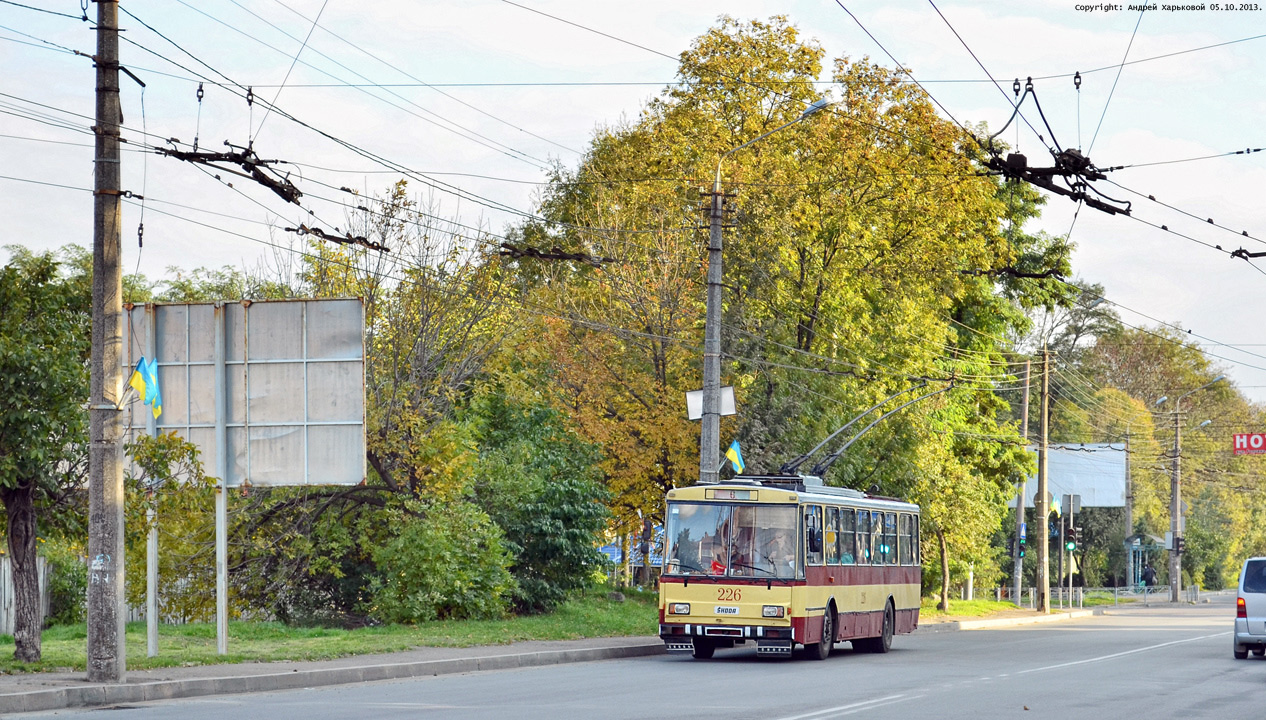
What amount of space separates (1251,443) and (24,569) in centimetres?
6780

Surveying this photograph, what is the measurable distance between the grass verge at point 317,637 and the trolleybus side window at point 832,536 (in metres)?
5.03

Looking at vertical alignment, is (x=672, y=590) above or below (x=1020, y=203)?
below

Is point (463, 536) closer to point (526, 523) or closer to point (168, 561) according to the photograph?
point (526, 523)

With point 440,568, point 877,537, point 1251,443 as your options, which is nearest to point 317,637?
point 440,568

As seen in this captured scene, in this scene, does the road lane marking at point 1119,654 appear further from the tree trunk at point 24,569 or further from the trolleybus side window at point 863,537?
the tree trunk at point 24,569

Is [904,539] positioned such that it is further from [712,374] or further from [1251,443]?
[1251,443]

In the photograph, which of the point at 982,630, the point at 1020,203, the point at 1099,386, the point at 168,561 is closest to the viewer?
the point at 168,561

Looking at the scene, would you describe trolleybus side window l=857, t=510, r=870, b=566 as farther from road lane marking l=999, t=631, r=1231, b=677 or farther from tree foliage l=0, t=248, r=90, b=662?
tree foliage l=0, t=248, r=90, b=662

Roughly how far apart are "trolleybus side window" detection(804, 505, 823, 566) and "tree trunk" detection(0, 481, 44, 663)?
12009 millimetres

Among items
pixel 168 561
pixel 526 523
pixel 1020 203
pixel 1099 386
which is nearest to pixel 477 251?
pixel 526 523

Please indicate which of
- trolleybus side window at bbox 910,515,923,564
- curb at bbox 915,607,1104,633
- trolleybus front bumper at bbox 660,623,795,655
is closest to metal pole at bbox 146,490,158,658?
trolleybus front bumper at bbox 660,623,795,655

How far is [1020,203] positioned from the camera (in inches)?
2215

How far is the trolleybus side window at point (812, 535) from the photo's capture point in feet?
Answer: 79.9

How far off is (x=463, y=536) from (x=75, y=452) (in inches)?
410
